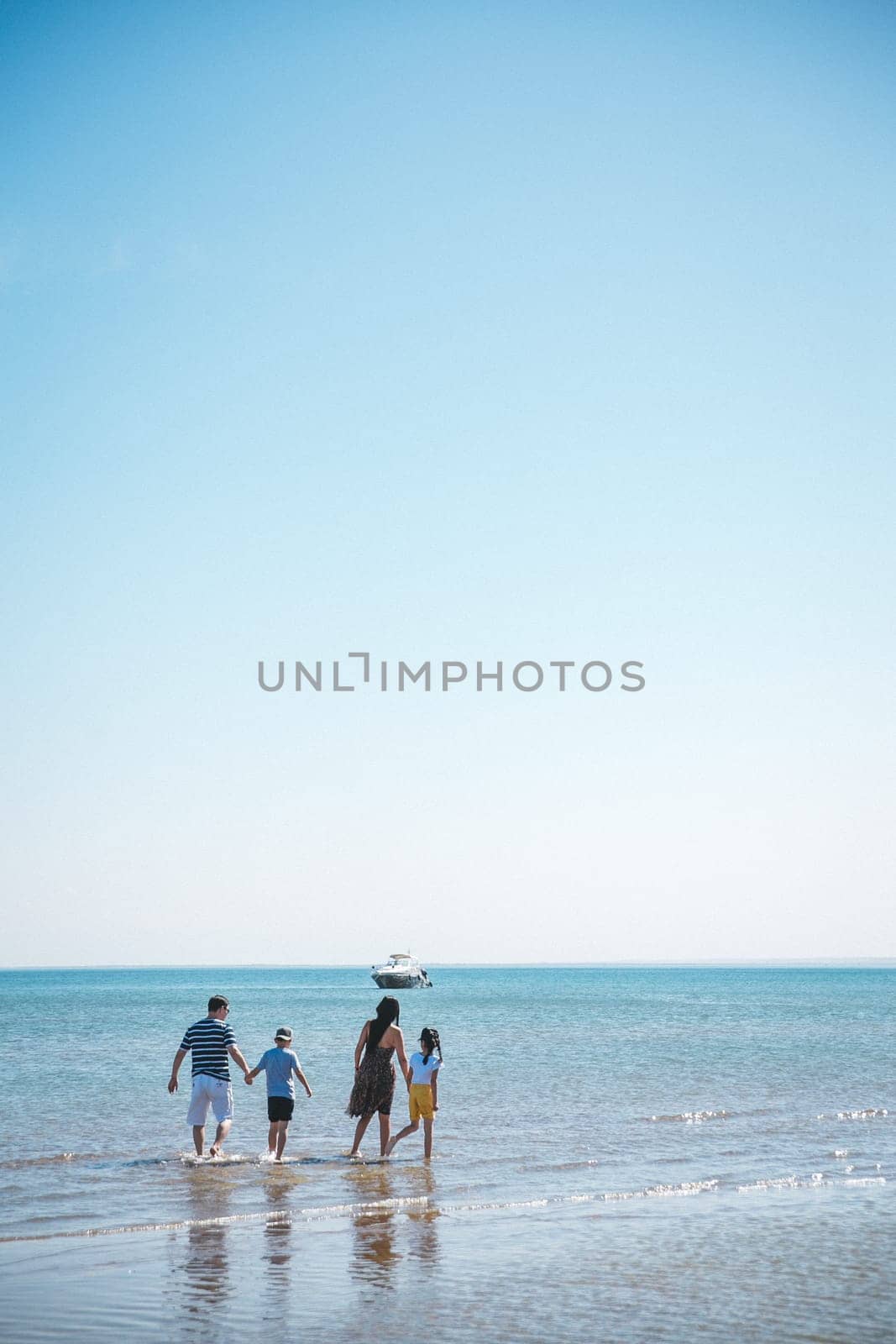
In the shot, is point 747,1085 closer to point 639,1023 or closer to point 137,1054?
point 137,1054

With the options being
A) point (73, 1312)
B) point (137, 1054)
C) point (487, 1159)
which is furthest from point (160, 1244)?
point (137, 1054)

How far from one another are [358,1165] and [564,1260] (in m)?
4.67

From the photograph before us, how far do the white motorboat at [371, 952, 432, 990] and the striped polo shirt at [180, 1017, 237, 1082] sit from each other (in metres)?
83.7

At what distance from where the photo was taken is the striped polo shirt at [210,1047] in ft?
41.0

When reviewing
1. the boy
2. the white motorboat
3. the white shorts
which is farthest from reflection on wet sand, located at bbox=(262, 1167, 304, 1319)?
the white motorboat

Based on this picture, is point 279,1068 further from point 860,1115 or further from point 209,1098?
point 860,1115

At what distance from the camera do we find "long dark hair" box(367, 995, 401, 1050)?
41.6 ft

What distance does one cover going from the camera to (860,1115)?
17.5 metres

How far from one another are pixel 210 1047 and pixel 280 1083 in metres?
0.91

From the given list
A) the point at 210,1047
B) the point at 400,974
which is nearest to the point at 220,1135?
the point at 210,1047

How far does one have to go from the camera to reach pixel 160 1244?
9.35 metres

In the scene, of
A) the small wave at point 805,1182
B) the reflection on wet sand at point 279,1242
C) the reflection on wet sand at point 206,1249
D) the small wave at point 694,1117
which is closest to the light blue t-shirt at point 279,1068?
the reflection on wet sand at point 279,1242

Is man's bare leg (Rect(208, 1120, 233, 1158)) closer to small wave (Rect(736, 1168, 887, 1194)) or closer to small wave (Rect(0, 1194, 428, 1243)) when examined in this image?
small wave (Rect(0, 1194, 428, 1243))

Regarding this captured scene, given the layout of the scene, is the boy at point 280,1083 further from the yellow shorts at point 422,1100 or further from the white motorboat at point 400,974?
the white motorboat at point 400,974
